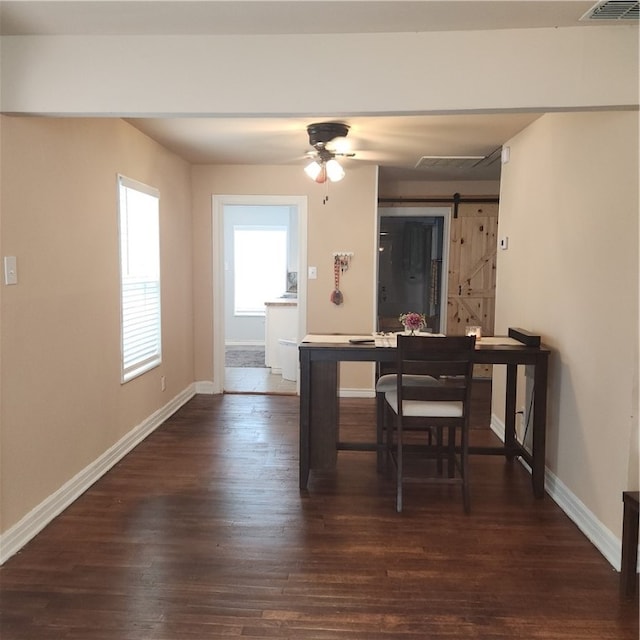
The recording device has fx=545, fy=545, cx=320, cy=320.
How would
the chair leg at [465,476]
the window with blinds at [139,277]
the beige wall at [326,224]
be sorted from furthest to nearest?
the beige wall at [326,224]
the window with blinds at [139,277]
the chair leg at [465,476]

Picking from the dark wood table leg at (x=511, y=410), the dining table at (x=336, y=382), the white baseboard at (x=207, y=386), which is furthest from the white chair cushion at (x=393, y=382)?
the white baseboard at (x=207, y=386)

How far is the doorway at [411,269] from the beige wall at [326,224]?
1.39 m

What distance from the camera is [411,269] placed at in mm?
7188

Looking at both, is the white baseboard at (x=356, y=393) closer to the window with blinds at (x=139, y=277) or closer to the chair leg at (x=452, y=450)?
the window with blinds at (x=139, y=277)

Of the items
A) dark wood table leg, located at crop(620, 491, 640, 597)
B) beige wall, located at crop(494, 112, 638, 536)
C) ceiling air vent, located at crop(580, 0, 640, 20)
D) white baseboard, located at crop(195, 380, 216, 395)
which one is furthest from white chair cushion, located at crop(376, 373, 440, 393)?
white baseboard, located at crop(195, 380, 216, 395)

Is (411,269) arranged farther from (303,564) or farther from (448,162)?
(303,564)

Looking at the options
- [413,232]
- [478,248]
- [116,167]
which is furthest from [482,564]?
[413,232]

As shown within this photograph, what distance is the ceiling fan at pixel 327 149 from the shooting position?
3701mm

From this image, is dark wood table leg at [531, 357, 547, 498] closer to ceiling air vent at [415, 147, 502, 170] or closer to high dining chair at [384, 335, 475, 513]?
high dining chair at [384, 335, 475, 513]

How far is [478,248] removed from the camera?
6.30 metres

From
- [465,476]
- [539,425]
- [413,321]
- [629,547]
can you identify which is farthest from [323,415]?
[629,547]

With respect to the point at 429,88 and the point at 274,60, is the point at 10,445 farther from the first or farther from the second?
the point at 429,88

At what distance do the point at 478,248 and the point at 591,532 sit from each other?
409 centimetres

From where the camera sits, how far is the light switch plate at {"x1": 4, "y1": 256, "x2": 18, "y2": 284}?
8.04ft
